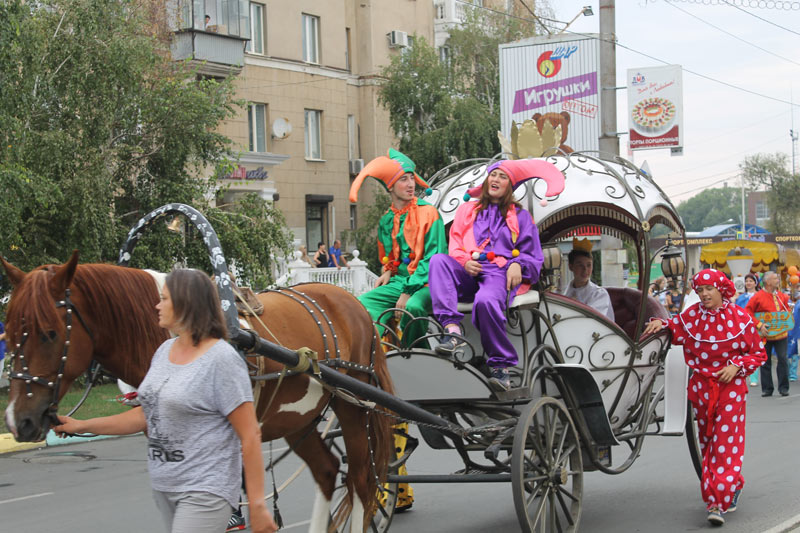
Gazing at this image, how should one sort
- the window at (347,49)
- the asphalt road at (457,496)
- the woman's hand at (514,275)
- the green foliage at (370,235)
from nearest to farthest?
the woman's hand at (514,275) → the asphalt road at (457,496) → the green foliage at (370,235) → the window at (347,49)

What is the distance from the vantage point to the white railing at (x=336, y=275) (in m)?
23.3

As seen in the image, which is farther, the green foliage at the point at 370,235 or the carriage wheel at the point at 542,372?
the green foliage at the point at 370,235

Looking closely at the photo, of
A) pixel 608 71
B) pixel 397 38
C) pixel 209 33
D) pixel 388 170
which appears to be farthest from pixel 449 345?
pixel 397 38

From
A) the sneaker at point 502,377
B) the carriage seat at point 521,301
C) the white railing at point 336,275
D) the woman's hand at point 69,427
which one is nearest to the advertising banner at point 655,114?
the white railing at point 336,275

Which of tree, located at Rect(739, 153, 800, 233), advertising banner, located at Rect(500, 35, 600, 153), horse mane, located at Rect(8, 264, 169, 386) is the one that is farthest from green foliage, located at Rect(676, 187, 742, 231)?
horse mane, located at Rect(8, 264, 169, 386)

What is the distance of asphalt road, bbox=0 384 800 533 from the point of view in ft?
23.6

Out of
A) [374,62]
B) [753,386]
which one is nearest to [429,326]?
[753,386]

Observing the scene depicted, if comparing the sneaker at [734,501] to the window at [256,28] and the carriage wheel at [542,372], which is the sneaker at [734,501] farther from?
the window at [256,28]

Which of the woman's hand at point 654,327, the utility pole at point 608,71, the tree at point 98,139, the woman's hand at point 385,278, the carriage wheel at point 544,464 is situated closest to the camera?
the carriage wheel at point 544,464

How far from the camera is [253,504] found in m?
3.60

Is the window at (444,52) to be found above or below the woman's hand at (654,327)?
above

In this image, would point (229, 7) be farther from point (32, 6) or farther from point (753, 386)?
point (753, 386)

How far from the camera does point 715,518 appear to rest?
22.6 ft

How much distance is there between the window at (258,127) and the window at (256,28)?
184 centimetres
